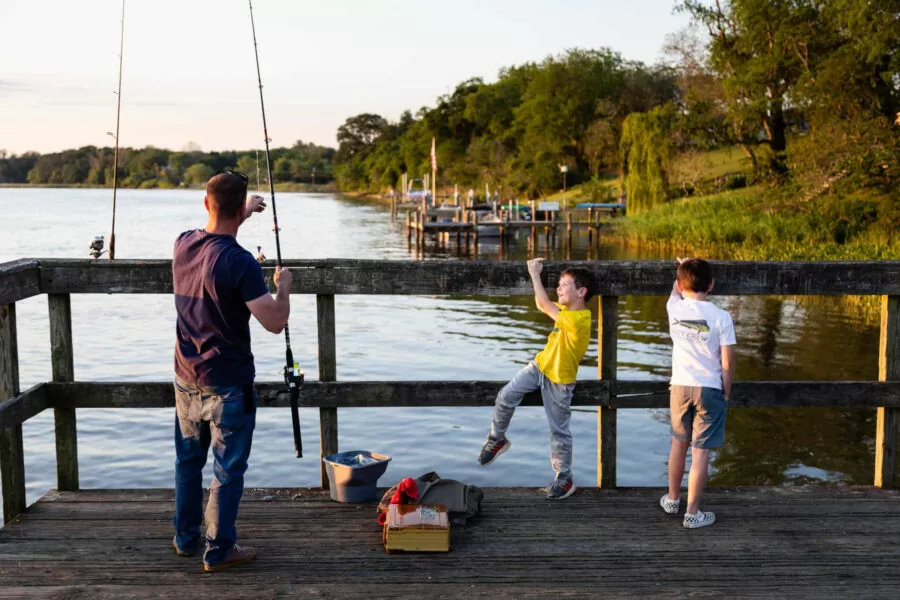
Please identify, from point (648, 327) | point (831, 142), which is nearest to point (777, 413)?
point (648, 327)

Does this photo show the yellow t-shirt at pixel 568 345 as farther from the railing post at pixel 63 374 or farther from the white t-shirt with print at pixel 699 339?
the railing post at pixel 63 374

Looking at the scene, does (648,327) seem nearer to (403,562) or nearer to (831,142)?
(831,142)

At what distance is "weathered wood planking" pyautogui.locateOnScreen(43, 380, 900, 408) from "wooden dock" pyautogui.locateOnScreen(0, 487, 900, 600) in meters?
0.50

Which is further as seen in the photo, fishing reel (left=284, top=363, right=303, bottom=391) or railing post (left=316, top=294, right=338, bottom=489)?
railing post (left=316, top=294, right=338, bottom=489)

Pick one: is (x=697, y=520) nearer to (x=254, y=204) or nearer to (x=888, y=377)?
(x=888, y=377)

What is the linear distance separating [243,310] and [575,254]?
3712 centimetres

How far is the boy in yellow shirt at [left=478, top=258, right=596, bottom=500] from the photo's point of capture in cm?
479

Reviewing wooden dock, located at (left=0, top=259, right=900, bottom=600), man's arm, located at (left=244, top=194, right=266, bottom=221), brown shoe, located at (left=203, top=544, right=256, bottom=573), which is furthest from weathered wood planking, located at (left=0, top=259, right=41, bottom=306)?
brown shoe, located at (left=203, top=544, right=256, bottom=573)

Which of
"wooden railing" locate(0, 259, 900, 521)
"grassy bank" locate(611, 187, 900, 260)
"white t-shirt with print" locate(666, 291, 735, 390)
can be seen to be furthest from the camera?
"grassy bank" locate(611, 187, 900, 260)

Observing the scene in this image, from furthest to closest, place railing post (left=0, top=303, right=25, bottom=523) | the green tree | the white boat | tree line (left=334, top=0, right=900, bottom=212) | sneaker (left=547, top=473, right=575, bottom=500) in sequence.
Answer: the white boat
tree line (left=334, top=0, right=900, bottom=212)
the green tree
sneaker (left=547, top=473, right=575, bottom=500)
railing post (left=0, top=303, right=25, bottom=523)

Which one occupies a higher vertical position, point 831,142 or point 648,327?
point 831,142

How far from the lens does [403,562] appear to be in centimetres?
404

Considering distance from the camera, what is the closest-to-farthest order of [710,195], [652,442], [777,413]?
[652,442] < [777,413] < [710,195]

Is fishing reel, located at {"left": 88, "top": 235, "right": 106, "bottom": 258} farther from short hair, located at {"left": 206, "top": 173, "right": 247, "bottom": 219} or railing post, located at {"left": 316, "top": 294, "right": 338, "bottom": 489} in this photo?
short hair, located at {"left": 206, "top": 173, "right": 247, "bottom": 219}
